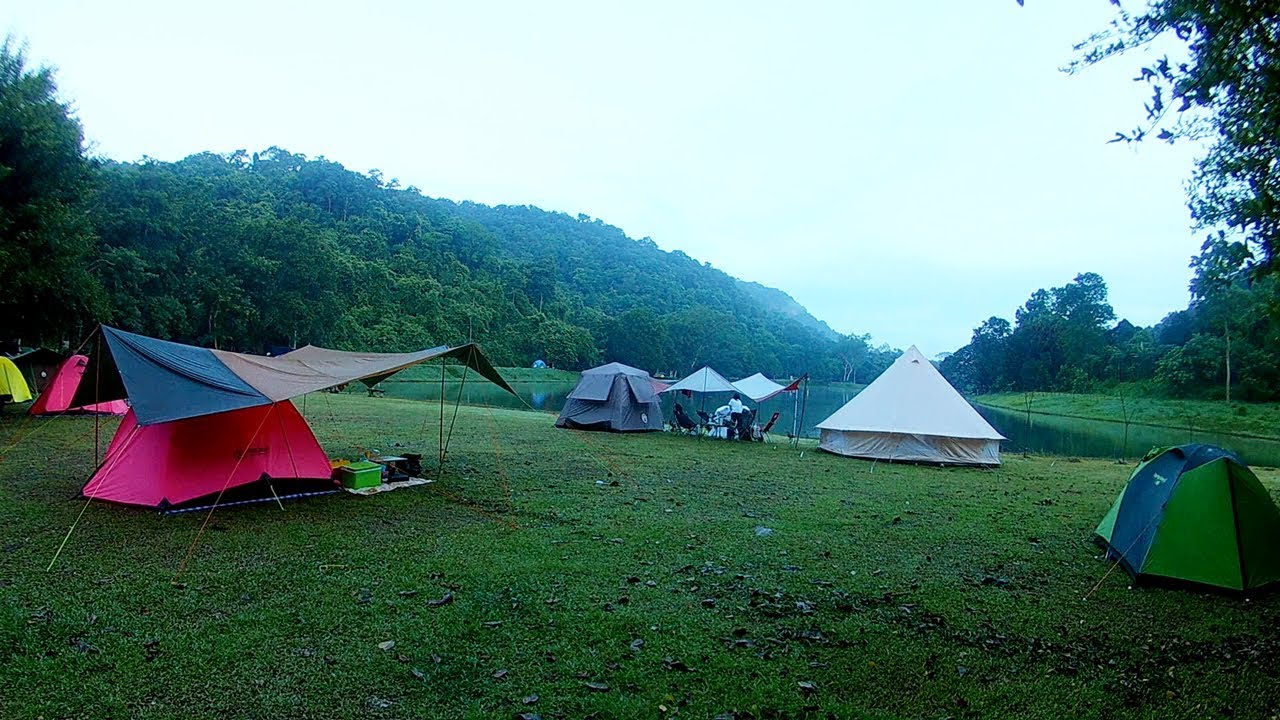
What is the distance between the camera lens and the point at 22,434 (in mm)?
11438

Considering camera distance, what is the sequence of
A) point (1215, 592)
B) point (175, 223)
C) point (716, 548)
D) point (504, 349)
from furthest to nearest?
point (504, 349) → point (175, 223) → point (716, 548) → point (1215, 592)

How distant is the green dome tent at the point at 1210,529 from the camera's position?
17.8ft

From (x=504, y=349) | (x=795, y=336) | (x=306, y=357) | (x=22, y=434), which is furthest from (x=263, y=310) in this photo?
(x=795, y=336)

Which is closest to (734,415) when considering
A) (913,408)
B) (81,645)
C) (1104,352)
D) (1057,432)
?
(913,408)

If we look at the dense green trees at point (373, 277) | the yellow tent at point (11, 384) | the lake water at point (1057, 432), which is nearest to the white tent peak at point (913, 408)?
the lake water at point (1057, 432)

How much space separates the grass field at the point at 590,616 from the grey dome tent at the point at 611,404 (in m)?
8.94

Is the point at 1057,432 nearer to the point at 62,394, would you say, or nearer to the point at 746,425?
the point at 746,425

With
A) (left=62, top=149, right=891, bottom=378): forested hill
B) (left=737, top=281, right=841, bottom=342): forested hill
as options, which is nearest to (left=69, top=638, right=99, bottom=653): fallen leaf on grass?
(left=62, top=149, right=891, bottom=378): forested hill

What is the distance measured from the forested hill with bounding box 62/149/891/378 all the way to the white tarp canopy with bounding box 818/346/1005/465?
16.8 metres

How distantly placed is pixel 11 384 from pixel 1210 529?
20.4 m

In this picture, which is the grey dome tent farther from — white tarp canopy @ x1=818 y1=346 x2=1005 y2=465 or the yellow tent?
the yellow tent

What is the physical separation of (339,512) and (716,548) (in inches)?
159

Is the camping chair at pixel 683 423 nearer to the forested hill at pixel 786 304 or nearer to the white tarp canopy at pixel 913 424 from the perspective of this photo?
the white tarp canopy at pixel 913 424

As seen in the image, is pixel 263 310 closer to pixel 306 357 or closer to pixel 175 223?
pixel 175 223
